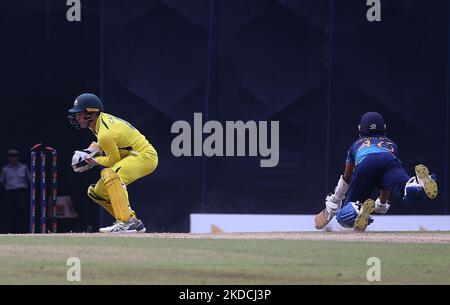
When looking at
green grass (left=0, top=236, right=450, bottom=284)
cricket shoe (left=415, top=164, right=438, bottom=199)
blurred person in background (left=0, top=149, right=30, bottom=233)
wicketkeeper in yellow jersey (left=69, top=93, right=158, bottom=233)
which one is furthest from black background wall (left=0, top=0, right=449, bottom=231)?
green grass (left=0, top=236, right=450, bottom=284)

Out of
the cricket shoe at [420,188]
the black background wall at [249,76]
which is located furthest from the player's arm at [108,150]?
the cricket shoe at [420,188]

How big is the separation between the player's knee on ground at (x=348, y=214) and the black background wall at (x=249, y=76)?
3.78 m

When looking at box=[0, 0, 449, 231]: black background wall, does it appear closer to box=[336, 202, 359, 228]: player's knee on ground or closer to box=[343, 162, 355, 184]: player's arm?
box=[343, 162, 355, 184]: player's arm

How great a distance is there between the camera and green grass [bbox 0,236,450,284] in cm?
1166

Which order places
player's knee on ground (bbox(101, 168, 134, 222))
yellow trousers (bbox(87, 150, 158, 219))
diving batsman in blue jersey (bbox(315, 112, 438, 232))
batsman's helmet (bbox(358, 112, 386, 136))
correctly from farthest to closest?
1. batsman's helmet (bbox(358, 112, 386, 136))
2. yellow trousers (bbox(87, 150, 158, 219))
3. player's knee on ground (bbox(101, 168, 134, 222))
4. diving batsman in blue jersey (bbox(315, 112, 438, 232))

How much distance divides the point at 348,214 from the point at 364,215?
0.21 metres

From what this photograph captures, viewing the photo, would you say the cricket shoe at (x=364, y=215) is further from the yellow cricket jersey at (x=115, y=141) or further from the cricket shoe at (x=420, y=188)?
the yellow cricket jersey at (x=115, y=141)

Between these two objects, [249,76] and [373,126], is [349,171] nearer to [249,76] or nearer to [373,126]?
[373,126]

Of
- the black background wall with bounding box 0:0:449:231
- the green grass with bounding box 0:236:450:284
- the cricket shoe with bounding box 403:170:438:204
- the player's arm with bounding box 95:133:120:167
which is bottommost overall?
the green grass with bounding box 0:236:450:284

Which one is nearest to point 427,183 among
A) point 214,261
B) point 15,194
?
point 214,261

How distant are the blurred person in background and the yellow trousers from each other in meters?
4.13

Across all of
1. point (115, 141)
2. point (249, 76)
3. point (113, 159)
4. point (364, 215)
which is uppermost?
point (249, 76)

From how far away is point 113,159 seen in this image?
15.9 m

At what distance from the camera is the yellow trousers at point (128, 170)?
15.9 m
